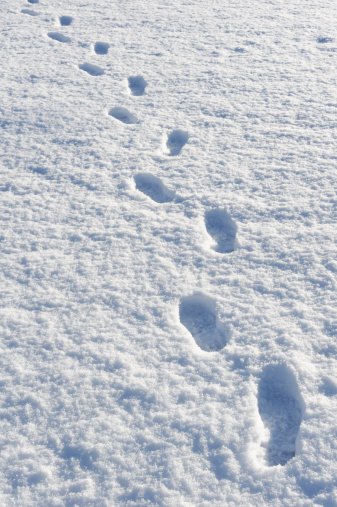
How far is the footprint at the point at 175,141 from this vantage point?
2.46 metres

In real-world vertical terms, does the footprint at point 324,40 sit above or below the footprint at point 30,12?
below

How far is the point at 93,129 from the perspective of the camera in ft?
8.46

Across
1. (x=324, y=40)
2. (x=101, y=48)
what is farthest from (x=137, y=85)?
(x=324, y=40)

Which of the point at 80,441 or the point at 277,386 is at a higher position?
the point at 277,386

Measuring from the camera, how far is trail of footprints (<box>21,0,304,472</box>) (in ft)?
4.89

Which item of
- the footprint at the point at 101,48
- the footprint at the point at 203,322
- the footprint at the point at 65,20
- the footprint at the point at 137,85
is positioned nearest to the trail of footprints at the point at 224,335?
the footprint at the point at 203,322

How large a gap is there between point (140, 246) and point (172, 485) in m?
0.88

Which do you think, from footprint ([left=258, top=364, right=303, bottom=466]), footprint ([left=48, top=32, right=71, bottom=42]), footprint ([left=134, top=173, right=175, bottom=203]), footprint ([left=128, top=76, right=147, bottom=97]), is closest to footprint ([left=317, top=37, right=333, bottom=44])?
footprint ([left=128, top=76, right=147, bottom=97])

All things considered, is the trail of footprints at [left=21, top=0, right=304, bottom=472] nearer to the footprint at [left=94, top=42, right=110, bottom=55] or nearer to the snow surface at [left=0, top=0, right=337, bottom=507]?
the snow surface at [left=0, top=0, right=337, bottom=507]

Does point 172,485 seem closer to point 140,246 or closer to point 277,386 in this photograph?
point 277,386

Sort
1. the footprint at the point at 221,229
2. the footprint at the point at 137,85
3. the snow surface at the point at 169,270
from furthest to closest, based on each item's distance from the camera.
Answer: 1. the footprint at the point at 137,85
2. the footprint at the point at 221,229
3. the snow surface at the point at 169,270

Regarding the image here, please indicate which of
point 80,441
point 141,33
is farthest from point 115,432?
point 141,33

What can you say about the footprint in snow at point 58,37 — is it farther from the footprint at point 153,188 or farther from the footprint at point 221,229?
the footprint at point 221,229

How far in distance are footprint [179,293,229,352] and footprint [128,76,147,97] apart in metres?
1.40
